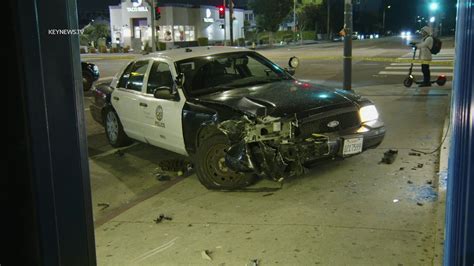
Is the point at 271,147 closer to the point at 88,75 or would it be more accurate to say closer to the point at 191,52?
the point at 191,52

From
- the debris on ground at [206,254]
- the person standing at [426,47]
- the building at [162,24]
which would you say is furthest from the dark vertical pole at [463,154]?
the building at [162,24]

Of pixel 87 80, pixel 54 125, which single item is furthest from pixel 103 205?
pixel 87 80

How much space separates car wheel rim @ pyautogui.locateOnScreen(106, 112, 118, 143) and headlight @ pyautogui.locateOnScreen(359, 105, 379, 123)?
409cm

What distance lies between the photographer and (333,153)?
5.92 m

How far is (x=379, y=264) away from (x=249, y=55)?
4.30 metres

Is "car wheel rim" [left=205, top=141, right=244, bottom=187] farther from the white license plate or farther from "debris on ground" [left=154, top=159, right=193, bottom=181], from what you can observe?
the white license plate

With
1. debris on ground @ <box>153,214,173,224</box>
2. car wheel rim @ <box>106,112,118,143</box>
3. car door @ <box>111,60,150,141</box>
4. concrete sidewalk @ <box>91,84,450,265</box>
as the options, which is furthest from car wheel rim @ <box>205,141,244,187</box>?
car wheel rim @ <box>106,112,118,143</box>

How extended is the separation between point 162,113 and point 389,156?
3176 millimetres

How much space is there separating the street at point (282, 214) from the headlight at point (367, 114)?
0.71m

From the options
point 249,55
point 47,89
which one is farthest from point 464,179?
point 249,55

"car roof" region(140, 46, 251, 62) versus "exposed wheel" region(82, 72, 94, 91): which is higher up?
"car roof" region(140, 46, 251, 62)

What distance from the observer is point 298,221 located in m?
5.19

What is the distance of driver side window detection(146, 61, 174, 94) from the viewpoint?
7.49 metres

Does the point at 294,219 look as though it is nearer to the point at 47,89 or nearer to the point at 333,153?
the point at 333,153
